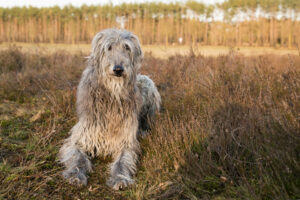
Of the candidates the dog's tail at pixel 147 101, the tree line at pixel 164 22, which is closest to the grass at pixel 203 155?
the dog's tail at pixel 147 101

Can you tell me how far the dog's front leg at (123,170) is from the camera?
129 inches

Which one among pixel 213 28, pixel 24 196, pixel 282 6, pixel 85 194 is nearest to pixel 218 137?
pixel 85 194

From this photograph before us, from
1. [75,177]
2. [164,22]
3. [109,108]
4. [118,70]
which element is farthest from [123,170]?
[164,22]

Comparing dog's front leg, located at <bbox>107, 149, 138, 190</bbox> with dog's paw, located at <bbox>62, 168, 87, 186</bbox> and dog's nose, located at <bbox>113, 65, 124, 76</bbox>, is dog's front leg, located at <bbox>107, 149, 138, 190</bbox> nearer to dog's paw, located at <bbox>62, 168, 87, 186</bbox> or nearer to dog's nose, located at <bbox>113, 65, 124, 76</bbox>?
dog's paw, located at <bbox>62, 168, 87, 186</bbox>

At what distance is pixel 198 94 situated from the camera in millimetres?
5234

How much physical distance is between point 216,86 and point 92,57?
2.49 meters

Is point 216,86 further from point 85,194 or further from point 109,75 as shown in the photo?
point 85,194

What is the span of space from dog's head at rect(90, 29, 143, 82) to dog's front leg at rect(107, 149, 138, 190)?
110 cm

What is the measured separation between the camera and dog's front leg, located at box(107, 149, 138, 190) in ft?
10.7

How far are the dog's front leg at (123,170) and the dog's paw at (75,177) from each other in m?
0.32

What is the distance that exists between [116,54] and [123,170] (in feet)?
5.21

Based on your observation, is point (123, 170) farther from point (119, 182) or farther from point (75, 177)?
point (75, 177)

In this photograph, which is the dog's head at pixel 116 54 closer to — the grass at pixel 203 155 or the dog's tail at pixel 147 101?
the grass at pixel 203 155

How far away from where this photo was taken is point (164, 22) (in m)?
45.5
